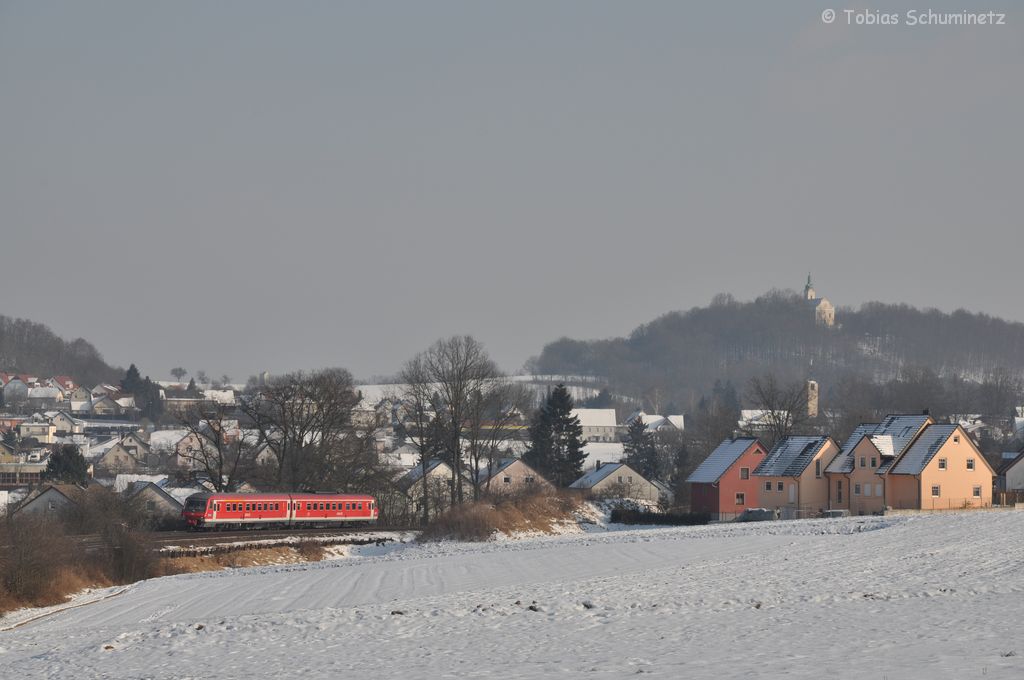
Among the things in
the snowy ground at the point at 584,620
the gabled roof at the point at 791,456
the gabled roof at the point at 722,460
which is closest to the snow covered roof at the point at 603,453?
the gabled roof at the point at 722,460

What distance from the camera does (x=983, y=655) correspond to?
1852 centimetres

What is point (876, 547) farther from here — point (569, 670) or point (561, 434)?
point (561, 434)

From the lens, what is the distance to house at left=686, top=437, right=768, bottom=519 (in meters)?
73.0

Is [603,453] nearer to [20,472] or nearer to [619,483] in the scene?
[619,483]

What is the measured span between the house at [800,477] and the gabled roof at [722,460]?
1586 mm

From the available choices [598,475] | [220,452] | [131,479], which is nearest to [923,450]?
[598,475]

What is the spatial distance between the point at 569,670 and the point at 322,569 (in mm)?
23404

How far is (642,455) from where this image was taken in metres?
123

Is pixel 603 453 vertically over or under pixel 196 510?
over

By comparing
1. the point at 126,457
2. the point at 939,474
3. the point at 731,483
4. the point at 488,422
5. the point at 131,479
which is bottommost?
the point at 131,479

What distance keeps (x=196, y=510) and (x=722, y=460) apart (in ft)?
102

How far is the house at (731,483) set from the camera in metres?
73.0

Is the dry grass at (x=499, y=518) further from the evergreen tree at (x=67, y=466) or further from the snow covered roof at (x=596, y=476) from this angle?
the evergreen tree at (x=67, y=466)

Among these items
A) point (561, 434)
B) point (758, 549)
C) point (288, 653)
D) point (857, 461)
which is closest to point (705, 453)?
point (561, 434)
